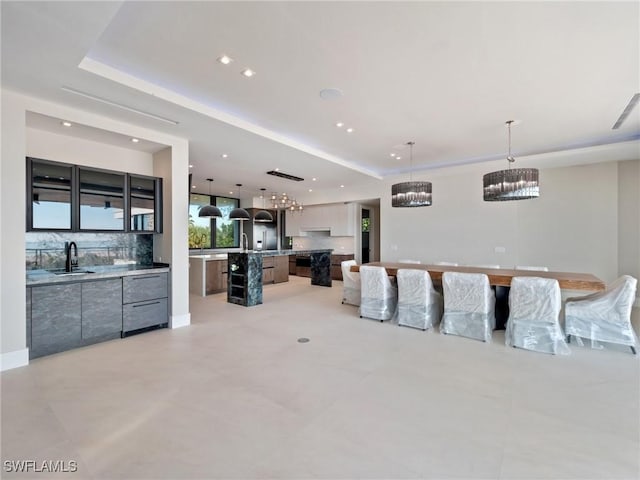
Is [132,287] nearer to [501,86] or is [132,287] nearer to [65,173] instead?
[65,173]

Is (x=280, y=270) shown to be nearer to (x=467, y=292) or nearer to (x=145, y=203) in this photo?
(x=145, y=203)

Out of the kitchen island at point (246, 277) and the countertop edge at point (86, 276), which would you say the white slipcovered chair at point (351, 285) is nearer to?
the kitchen island at point (246, 277)

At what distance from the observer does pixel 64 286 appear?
3.55 metres

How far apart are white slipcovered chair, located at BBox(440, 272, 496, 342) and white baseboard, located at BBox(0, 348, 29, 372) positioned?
16.7 feet

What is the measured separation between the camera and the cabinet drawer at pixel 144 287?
4088 mm

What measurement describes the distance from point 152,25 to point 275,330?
376 cm

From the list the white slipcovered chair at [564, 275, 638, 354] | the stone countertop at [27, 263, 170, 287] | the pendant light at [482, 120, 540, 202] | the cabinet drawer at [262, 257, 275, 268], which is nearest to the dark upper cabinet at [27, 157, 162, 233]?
the stone countertop at [27, 263, 170, 287]

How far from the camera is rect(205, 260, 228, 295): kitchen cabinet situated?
23.9 feet

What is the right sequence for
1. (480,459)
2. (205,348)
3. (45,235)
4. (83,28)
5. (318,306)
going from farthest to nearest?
1. (318,306)
2. (45,235)
3. (205,348)
4. (83,28)
5. (480,459)

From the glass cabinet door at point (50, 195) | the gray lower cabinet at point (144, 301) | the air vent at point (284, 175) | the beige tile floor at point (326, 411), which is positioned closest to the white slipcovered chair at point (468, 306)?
the beige tile floor at point (326, 411)

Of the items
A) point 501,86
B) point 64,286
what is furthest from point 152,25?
point 501,86

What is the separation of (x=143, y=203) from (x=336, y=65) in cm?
352

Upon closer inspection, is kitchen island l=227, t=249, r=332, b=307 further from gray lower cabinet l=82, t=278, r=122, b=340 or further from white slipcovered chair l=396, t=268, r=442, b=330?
white slipcovered chair l=396, t=268, r=442, b=330

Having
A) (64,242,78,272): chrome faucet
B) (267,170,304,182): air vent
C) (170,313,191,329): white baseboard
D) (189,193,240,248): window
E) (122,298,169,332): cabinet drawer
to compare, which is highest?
Result: (267,170,304,182): air vent
